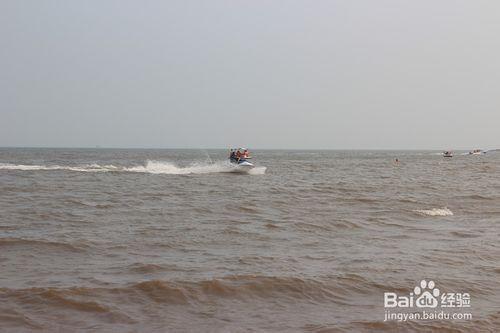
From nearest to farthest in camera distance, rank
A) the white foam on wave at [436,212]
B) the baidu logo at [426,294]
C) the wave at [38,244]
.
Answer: the baidu logo at [426,294], the wave at [38,244], the white foam on wave at [436,212]

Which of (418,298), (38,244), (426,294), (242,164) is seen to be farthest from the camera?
(242,164)

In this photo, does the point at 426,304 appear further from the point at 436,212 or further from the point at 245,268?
the point at 436,212

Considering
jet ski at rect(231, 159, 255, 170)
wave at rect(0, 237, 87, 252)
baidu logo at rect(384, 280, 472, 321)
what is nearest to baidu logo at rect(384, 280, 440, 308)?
baidu logo at rect(384, 280, 472, 321)

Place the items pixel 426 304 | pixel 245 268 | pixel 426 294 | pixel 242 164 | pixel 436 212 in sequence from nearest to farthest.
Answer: pixel 426 304, pixel 426 294, pixel 245 268, pixel 436 212, pixel 242 164

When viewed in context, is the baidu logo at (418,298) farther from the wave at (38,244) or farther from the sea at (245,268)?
the wave at (38,244)

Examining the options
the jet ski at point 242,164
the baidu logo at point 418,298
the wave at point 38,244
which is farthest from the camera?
the jet ski at point 242,164

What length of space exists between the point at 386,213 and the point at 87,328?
45.0 feet

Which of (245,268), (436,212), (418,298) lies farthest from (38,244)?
(436,212)

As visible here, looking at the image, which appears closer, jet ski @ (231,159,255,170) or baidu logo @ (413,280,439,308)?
baidu logo @ (413,280,439,308)

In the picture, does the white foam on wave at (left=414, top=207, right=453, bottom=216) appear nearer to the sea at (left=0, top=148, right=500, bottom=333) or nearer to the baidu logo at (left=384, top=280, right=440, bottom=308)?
the sea at (left=0, top=148, right=500, bottom=333)

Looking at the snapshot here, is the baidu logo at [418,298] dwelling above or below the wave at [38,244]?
below

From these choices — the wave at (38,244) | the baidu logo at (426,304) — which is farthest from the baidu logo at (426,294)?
the wave at (38,244)

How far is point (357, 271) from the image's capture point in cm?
948

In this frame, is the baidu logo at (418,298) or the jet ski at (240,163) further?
the jet ski at (240,163)
